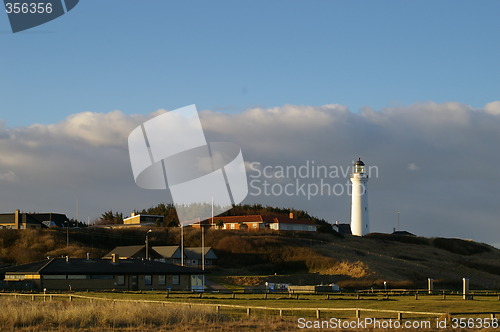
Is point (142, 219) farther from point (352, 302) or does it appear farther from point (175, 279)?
point (352, 302)

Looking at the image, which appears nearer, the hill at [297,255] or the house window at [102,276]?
the house window at [102,276]

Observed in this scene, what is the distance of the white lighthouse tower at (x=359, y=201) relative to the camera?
12519 cm

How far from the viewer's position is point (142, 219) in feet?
440

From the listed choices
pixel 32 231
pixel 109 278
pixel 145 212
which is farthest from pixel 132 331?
pixel 145 212

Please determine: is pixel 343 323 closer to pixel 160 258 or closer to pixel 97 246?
pixel 160 258

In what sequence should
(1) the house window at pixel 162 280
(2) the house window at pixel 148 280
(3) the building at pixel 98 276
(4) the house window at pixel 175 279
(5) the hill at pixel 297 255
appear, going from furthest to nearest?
(5) the hill at pixel 297 255 < (4) the house window at pixel 175 279 < (1) the house window at pixel 162 280 < (2) the house window at pixel 148 280 < (3) the building at pixel 98 276

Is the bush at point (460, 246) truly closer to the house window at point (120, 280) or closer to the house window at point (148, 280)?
the house window at point (148, 280)

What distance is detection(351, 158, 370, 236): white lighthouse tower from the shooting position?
125 meters

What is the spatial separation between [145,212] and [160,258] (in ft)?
176

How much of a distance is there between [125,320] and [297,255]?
70.6 meters

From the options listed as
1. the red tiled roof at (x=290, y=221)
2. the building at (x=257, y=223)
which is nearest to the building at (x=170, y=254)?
the building at (x=257, y=223)

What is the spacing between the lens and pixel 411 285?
8312 centimetres

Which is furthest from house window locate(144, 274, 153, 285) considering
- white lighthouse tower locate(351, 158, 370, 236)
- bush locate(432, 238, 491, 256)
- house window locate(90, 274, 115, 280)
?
bush locate(432, 238, 491, 256)

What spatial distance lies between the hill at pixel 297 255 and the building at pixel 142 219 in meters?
13.1
